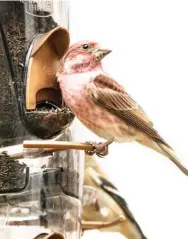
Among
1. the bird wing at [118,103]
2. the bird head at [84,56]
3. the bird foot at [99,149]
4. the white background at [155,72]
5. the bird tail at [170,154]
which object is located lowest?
the white background at [155,72]

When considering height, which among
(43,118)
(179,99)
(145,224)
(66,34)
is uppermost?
(66,34)

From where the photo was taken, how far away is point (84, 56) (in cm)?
126

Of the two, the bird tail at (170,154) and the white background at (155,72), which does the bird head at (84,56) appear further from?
the white background at (155,72)

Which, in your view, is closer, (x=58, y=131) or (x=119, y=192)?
(x=58, y=131)

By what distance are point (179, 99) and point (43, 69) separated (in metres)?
0.90

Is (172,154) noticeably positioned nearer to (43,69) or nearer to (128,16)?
(43,69)

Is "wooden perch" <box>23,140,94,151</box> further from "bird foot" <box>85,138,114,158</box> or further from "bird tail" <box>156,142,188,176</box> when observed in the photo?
"bird tail" <box>156,142,188,176</box>

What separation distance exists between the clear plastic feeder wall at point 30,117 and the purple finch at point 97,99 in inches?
2.0

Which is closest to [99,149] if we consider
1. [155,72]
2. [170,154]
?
[170,154]

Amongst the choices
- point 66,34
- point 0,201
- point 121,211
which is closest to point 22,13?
point 66,34

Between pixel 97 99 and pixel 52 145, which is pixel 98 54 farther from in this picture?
pixel 52 145

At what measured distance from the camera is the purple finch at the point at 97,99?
1230 mm

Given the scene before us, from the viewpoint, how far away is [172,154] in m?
1.35

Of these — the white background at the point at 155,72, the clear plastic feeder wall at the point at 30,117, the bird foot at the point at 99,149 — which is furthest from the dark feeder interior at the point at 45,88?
the white background at the point at 155,72
